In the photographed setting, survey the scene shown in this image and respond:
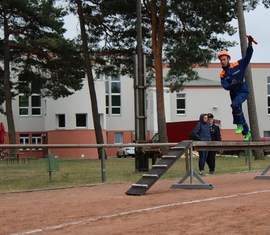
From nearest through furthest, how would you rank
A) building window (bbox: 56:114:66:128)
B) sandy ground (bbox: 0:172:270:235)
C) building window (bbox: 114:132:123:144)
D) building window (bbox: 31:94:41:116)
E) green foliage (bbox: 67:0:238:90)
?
sandy ground (bbox: 0:172:270:235) → green foliage (bbox: 67:0:238:90) → building window (bbox: 56:114:66:128) → building window (bbox: 31:94:41:116) → building window (bbox: 114:132:123:144)

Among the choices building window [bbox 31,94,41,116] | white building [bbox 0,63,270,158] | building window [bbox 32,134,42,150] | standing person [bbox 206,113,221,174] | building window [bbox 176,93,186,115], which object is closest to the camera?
standing person [bbox 206,113,221,174]

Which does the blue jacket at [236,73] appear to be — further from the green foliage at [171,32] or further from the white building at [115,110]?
the white building at [115,110]

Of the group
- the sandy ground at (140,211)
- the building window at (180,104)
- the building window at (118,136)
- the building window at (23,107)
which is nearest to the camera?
the sandy ground at (140,211)

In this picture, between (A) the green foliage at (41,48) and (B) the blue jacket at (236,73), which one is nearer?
(B) the blue jacket at (236,73)

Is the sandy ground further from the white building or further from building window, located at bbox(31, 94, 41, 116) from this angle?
building window, located at bbox(31, 94, 41, 116)

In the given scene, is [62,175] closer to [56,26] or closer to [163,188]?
[163,188]

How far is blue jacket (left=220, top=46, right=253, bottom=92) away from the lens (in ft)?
44.9

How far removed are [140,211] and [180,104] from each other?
2309 inches

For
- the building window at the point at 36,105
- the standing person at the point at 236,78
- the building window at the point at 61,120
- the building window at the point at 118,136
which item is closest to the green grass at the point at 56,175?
the standing person at the point at 236,78

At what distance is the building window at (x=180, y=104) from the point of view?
67.4 m

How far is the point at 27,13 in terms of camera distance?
3550 centimetres

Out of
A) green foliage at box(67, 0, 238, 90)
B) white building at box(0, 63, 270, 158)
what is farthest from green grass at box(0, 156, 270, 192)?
white building at box(0, 63, 270, 158)

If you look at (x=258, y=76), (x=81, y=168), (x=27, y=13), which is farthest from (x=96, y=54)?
(x=258, y=76)

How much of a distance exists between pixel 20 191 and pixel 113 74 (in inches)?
1027
